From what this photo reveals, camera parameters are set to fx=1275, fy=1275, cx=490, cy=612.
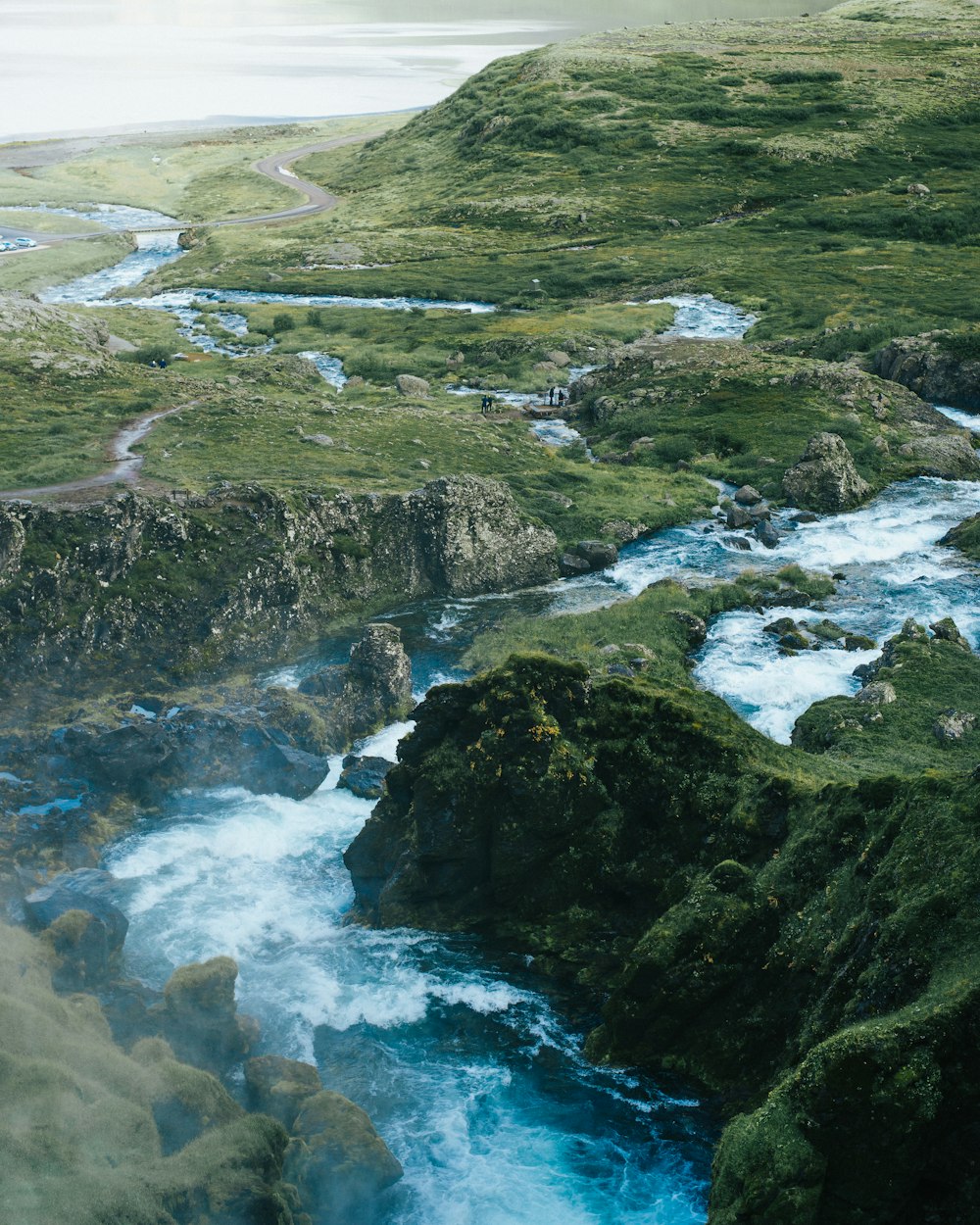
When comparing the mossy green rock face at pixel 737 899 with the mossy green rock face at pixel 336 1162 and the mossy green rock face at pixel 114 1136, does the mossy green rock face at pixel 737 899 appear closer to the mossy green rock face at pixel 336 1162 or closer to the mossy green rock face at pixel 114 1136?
the mossy green rock face at pixel 336 1162

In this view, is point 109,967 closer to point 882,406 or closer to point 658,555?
point 658,555

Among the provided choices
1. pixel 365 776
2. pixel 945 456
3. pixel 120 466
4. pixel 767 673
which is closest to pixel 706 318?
pixel 945 456

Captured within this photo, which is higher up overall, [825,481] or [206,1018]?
[825,481]

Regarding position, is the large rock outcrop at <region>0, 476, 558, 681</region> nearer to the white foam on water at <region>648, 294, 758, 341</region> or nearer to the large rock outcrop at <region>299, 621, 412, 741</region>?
the large rock outcrop at <region>299, 621, 412, 741</region>

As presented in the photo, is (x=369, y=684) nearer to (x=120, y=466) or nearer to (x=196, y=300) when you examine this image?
(x=120, y=466)

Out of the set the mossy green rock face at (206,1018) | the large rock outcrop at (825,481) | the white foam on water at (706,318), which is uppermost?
the white foam on water at (706,318)

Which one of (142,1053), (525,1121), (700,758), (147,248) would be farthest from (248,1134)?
(147,248)

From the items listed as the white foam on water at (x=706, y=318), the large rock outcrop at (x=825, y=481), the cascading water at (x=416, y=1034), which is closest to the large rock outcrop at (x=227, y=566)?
the cascading water at (x=416, y=1034)
